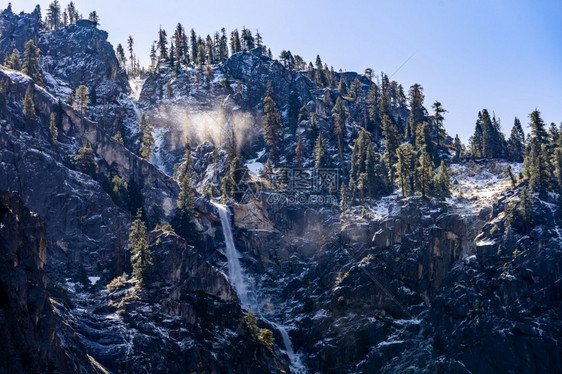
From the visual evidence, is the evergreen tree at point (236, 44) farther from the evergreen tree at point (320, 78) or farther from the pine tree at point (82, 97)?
the pine tree at point (82, 97)

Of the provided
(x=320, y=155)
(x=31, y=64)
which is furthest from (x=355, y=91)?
(x=31, y=64)

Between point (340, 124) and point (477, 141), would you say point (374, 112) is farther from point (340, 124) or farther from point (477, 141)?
point (477, 141)

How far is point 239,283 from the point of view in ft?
373

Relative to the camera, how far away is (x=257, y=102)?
16700 cm

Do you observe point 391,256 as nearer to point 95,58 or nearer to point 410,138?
point 410,138

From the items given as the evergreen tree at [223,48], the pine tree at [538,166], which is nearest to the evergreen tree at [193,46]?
the evergreen tree at [223,48]

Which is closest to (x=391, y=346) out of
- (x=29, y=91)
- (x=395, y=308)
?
(x=395, y=308)

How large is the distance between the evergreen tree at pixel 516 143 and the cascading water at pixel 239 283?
58.6 meters

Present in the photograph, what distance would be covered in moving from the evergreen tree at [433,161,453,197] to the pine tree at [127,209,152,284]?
51.3 metres

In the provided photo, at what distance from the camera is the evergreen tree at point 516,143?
136 meters

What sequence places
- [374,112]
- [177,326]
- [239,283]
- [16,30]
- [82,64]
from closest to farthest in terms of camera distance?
[177,326]
[239,283]
[374,112]
[82,64]
[16,30]

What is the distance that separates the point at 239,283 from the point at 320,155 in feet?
116

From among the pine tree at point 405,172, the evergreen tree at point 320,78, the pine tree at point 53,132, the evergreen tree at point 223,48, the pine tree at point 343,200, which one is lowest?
the pine tree at point 343,200

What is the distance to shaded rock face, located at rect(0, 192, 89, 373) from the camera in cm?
5681
